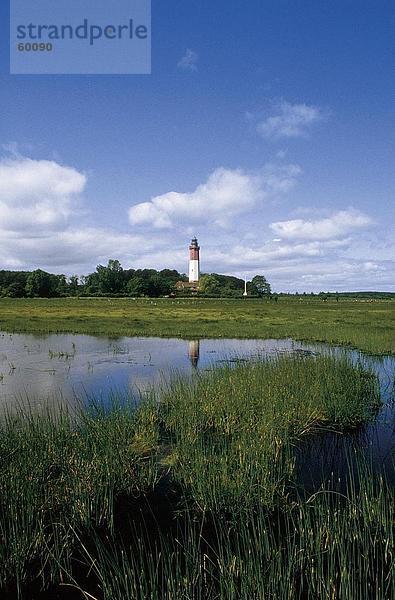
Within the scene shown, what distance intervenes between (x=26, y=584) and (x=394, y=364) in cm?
2074

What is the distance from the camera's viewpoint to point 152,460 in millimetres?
9320

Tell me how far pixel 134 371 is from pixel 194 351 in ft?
28.1

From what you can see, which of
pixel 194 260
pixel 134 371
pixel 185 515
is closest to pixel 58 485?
pixel 185 515

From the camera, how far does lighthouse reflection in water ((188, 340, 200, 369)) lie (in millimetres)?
25242

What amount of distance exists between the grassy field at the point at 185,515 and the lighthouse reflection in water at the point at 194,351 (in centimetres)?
1240

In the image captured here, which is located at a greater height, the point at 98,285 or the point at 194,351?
the point at 98,285

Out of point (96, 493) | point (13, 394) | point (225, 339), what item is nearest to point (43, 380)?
point (13, 394)

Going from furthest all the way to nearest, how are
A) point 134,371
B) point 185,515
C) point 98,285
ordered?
point 98,285 → point 134,371 → point 185,515

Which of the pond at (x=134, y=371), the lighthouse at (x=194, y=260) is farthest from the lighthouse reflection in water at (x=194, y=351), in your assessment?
the lighthouse at (x=194, y=260)

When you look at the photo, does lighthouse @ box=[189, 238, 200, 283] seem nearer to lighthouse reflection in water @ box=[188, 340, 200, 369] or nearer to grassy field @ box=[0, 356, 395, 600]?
lighthouse reflection in water @ box=[188, 340, 200, 369]

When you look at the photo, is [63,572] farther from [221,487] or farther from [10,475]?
[221,487]

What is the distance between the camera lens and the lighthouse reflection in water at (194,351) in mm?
25242

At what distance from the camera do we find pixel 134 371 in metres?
22.0

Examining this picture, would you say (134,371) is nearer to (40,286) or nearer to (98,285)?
(40,286)
